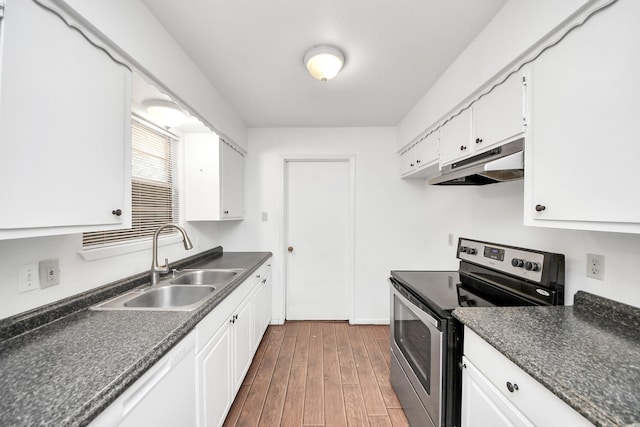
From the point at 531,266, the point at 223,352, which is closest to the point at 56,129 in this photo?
the point at 223,352

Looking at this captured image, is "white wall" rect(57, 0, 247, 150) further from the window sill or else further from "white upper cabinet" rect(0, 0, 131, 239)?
the window sill

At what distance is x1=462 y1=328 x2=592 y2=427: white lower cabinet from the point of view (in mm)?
693

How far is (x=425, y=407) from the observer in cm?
130

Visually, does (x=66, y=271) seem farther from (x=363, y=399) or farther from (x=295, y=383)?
(x=363, y=399)

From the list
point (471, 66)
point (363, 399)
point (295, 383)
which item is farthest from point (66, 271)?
point (471, 66)

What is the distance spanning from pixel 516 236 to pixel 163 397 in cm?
204

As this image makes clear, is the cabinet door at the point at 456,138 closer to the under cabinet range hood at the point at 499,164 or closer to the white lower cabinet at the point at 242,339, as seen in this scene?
the under cabinet range hood at the point at 499,164

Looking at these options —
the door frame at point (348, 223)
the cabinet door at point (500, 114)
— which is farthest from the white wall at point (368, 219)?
the cabinet door at point (500, 114)

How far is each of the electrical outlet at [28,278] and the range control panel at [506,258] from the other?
2334 mm

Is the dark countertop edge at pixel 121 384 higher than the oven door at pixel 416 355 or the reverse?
higher

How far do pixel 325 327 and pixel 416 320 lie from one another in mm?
1683

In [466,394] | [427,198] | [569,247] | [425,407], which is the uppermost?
[427,198]

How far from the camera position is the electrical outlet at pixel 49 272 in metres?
1.03

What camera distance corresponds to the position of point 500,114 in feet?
4.08
